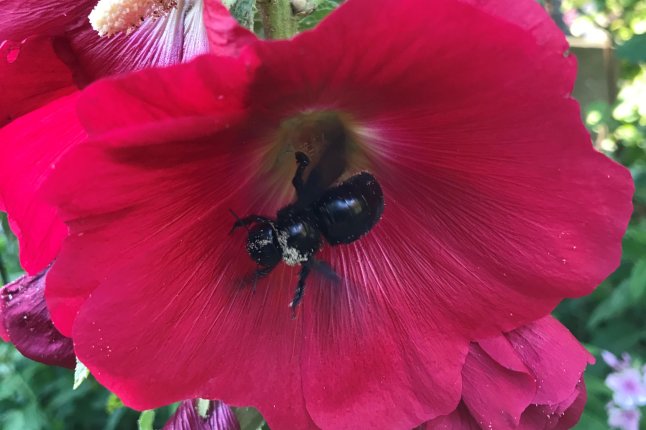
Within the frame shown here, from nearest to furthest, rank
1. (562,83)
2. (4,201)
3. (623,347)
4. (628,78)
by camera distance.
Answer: (562,83) → (4,201) → (623,347) → (628,78)

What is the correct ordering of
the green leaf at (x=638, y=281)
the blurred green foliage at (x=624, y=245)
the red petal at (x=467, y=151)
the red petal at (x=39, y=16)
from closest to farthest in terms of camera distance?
the red petal at (x=467, y=151)
the red petal at (x=39, y=16)
the green leaf at (x=638, y=281)
the blurred green foliage at (x=624, y=245)

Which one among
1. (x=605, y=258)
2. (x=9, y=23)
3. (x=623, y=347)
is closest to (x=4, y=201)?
(x=9, y=23)

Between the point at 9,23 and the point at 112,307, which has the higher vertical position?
the point at 9,23

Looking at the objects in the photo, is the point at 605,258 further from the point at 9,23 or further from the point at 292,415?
the point at 9,23

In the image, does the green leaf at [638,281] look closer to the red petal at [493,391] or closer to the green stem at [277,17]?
the red petal at [493,391]

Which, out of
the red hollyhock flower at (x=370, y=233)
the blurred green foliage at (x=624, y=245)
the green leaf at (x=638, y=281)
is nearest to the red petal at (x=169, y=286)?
the red hollyhock flower at (x=370, y=233)

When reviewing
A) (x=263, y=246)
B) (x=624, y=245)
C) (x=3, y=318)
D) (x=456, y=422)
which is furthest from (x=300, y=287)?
(x=624, y=245)
